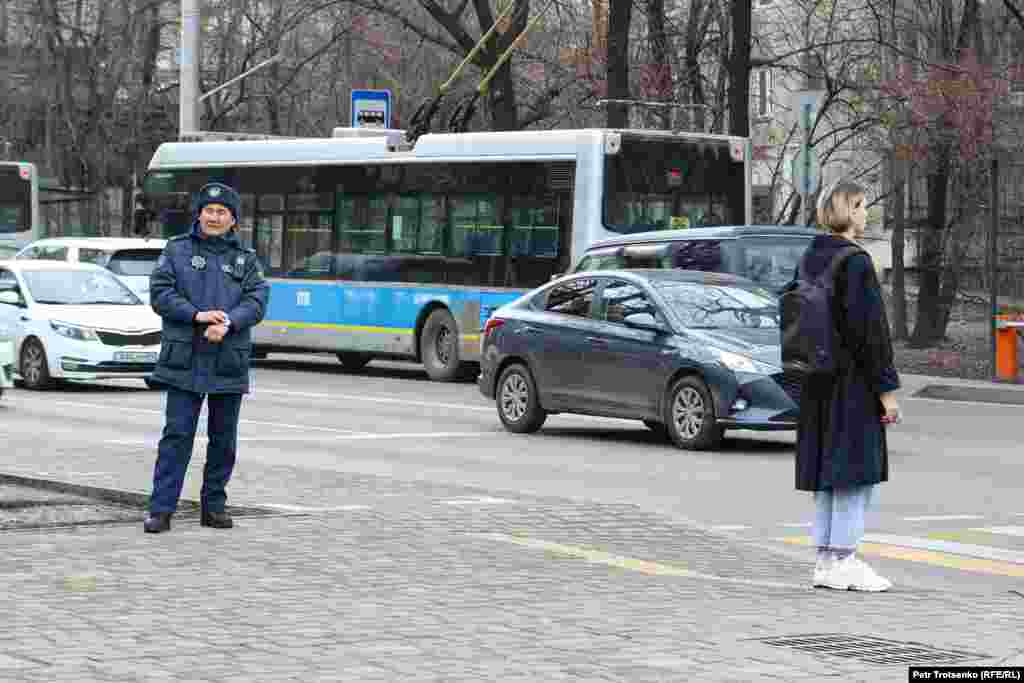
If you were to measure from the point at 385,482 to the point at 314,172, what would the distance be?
17.5m

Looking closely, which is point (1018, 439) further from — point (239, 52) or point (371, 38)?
point (239, 52)

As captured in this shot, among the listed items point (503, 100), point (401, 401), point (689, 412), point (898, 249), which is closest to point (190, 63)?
point (503, 100)

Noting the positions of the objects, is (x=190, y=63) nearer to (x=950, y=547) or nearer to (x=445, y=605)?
(x=950, y=547)

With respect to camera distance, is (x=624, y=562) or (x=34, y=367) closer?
(x=624, y=562)

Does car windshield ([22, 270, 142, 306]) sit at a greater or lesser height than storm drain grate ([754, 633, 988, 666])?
greater

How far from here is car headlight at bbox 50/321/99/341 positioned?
2527 cm

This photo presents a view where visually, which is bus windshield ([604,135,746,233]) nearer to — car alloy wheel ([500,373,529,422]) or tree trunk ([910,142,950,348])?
tree trunk ([910,142,950,348])

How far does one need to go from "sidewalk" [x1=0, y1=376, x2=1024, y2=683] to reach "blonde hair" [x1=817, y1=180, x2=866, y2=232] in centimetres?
156

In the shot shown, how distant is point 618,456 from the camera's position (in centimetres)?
1756

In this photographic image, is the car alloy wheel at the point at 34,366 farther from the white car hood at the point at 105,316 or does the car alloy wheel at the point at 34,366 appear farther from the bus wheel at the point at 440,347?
the bus wheel at the point at 440,347

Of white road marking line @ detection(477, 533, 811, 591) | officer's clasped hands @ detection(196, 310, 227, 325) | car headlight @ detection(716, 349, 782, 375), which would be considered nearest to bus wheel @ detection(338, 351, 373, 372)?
car headlight @ detection(716, 349, 782, 375)

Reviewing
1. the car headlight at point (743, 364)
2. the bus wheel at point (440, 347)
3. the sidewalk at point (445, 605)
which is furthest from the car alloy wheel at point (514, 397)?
the bus wheel at point (440, 347)

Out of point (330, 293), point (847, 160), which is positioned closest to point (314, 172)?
point (330, 293)

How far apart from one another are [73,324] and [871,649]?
1880 cm
